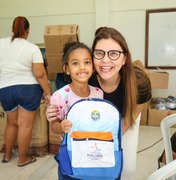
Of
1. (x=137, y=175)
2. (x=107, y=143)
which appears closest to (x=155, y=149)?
(x=137, y=175)

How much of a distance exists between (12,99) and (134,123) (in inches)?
53.6

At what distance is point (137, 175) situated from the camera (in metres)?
2.38

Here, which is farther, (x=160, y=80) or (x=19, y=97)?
(x=160, y=80)

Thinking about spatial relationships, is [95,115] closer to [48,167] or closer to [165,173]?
[165,173]

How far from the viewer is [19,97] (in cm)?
242

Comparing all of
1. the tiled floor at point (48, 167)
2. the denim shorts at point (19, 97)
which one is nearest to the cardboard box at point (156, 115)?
the tiled floor at point (48, 167)

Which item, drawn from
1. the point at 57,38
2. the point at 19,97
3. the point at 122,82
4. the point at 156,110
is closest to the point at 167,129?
the point at 122,82

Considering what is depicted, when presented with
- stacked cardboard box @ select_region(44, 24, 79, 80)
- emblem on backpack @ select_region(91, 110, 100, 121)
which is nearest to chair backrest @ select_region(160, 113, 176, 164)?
emblem on backpack @ select_region(91, 110, 100, 121)

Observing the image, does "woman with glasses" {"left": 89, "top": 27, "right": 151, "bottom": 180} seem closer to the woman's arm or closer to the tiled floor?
the woman's arm

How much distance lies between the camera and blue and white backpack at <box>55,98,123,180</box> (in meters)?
1.21

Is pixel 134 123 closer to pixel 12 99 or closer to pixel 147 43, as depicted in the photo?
pixel 12 99

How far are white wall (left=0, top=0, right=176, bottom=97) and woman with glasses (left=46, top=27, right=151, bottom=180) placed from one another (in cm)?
A: 262

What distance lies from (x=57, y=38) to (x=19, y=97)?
0.90 meters

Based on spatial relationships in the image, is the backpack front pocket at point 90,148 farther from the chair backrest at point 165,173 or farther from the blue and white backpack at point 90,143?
the chair backrest at point 165,173
